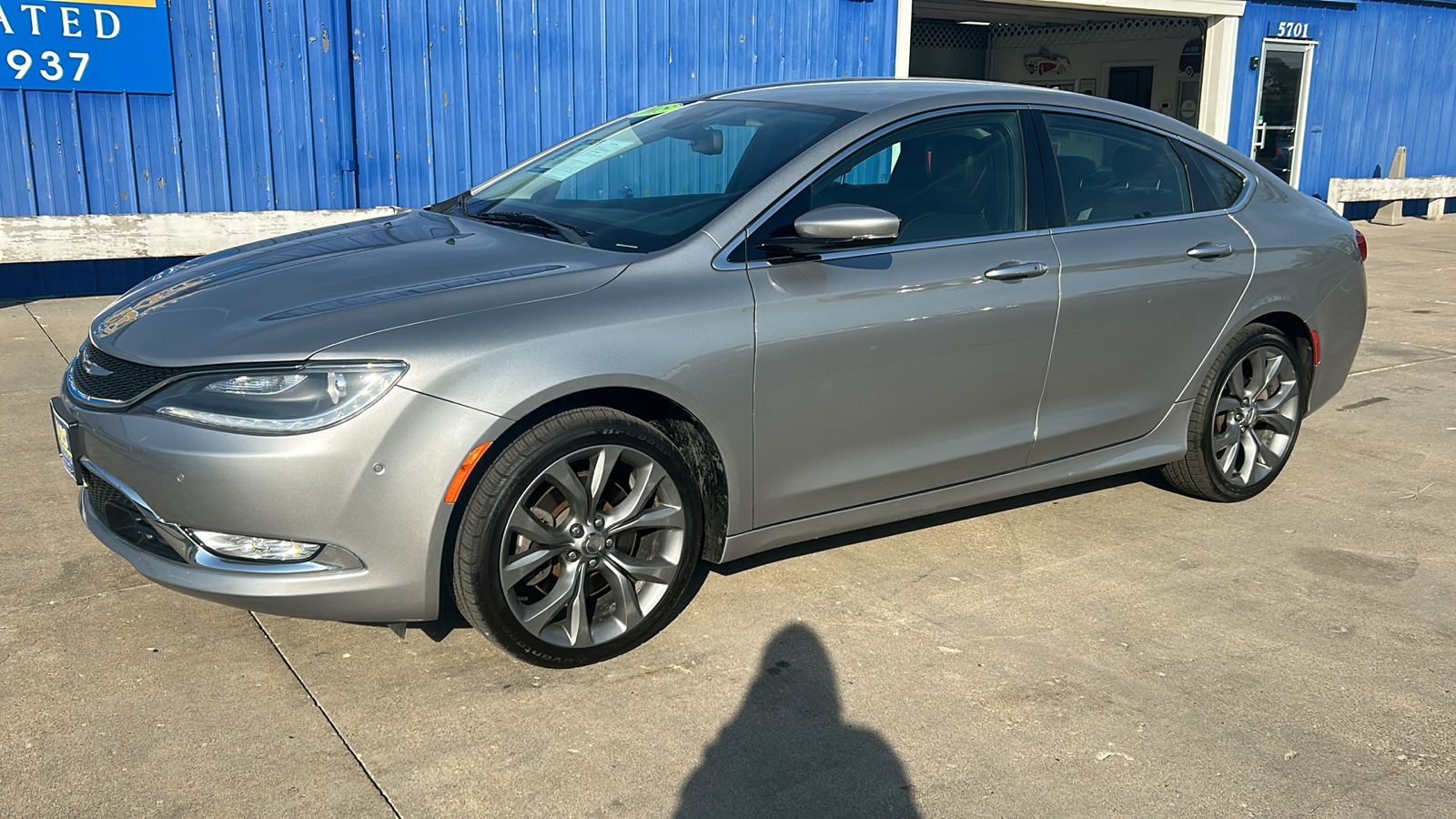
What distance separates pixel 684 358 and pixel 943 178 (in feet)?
4.07

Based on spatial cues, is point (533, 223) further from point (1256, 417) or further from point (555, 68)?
point (555, 68)

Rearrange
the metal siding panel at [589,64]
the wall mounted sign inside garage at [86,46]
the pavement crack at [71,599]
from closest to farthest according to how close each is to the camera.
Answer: the pavement crack at [71,599] < the wall mounted sign inside garage at [86,46] < the metal siding panel at [589,64]

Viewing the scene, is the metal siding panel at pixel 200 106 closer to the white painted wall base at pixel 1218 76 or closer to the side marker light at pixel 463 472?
the side marker light at pixel 463 472

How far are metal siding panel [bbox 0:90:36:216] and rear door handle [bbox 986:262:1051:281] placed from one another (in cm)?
769

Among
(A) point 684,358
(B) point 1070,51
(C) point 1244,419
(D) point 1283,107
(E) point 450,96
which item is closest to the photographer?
(A) point 684,358

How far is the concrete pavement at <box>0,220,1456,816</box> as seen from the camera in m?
2.76

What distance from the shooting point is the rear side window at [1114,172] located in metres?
4.21

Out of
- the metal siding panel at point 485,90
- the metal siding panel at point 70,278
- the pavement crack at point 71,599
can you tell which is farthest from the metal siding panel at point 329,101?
the pavement crack at point 71,599

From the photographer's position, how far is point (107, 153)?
29.1ft

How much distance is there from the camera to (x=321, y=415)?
2.88 meters

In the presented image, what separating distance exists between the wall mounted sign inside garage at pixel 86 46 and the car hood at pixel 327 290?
5.82 m

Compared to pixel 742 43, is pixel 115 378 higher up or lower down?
lower down

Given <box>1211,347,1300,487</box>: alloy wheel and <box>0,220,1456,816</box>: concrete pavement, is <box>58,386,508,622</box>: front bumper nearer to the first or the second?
<box>0,220,1456,816</box>: concrete pavement

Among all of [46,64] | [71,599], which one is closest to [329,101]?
[46,64]
